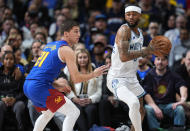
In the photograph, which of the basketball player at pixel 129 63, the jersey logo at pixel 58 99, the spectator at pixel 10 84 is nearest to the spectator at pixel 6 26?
the spectator at pixel 10 84

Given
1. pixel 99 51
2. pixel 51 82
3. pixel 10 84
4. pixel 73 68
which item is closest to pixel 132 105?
pixel 73 68

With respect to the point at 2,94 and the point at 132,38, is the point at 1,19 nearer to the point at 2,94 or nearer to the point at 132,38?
the point at 2,94

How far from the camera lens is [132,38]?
5.83 m

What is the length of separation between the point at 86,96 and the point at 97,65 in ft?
3.45

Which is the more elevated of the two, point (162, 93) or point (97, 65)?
point (97, 65)

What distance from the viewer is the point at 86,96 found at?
751cm

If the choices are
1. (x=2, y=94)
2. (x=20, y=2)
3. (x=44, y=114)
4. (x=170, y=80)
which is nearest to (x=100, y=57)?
(x=170, y=80)

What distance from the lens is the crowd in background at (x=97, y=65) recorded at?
7.21 meters

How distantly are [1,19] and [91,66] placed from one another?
15.2 ft

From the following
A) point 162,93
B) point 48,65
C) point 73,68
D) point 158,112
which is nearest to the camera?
point 73,68

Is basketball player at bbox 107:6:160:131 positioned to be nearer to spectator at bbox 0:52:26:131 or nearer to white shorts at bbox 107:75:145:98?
white shorts at bbox 107:75:145:98

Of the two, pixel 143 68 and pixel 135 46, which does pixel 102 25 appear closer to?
pixel 143 68

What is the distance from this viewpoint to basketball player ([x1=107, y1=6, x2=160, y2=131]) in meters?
5.58

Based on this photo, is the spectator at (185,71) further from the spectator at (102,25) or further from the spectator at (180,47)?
the spectator at (102,25)
